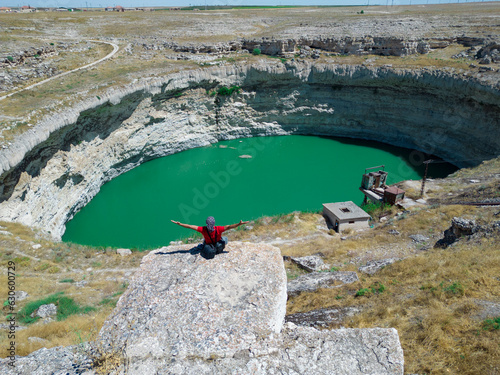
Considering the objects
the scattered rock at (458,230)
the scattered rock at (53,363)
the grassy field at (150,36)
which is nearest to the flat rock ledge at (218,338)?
the scattered rock at (53,363)

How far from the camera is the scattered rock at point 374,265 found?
11725 millimetres

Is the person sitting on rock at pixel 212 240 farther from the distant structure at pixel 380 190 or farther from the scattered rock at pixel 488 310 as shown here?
the distant structure at pixel 380 190

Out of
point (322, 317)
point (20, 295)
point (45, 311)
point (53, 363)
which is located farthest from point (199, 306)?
point (20, 295)

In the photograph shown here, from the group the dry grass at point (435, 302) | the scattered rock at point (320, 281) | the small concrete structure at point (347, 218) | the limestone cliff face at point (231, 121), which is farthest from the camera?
the limestone cliff face at point (231, 121)

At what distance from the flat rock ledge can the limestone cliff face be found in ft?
46.1

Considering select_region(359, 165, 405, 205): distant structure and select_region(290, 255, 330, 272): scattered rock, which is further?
select_region(359, 165, 405, 205): distant structure

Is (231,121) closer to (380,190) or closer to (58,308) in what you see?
(380,190)

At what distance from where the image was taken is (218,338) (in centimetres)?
626

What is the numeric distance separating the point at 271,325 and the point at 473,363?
11.8 feet

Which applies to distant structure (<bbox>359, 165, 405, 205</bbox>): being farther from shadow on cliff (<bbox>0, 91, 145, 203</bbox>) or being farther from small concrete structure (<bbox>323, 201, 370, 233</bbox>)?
shadow on cliff (<bbox>0, 91, 145, 203</bbox>)

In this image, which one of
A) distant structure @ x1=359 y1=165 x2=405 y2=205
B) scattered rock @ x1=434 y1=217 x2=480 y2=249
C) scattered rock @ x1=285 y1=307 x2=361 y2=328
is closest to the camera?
scattered rock @ x1=285 y1=307 x2=361 y2=328

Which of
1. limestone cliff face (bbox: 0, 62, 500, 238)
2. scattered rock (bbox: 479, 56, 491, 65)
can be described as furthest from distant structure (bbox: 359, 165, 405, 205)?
scattered rock (bbox: 479, 56, 491, 65)

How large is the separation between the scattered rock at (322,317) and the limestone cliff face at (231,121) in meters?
16.2

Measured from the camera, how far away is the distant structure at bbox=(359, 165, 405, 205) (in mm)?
A: 20406
